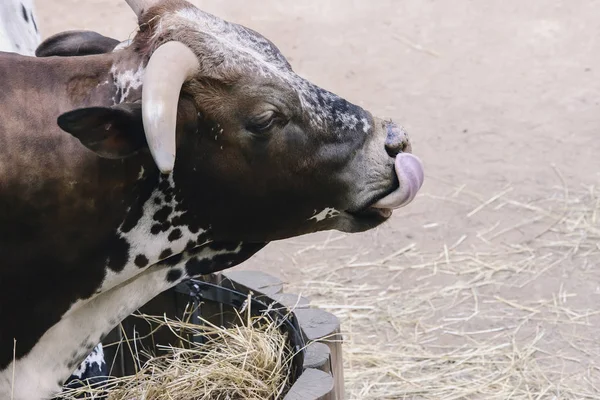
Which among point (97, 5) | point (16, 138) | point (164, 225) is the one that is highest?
point (16, 138)

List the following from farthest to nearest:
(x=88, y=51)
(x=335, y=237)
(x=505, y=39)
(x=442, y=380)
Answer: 1. (x=505, y=39)
2. (x=335, y=237)
3. (x=442, y=380)
4. (x=88, y=51)

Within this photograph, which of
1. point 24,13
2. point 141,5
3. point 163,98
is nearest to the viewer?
point 163,98

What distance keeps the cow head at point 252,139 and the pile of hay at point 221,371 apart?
21.2 inches

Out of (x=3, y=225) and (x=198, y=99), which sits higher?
(x=198, y=99)

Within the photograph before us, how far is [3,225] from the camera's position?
2719 millimetres

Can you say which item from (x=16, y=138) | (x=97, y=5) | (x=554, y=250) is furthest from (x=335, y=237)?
(x=97, y=5)

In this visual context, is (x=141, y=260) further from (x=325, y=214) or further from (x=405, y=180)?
(x=405, y=180)

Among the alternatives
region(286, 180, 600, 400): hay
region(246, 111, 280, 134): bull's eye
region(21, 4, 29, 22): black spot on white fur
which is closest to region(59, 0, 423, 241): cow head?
region(246, 111, 280, 134): bull's eye

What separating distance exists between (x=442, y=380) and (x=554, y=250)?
4.70 ft

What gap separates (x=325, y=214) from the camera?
9.87 ft

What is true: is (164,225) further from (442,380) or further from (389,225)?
(389,225)

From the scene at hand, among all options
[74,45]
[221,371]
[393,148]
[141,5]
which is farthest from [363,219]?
[74,45]

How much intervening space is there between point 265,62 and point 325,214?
480 mm

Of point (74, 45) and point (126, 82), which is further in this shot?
point (74, 45)
